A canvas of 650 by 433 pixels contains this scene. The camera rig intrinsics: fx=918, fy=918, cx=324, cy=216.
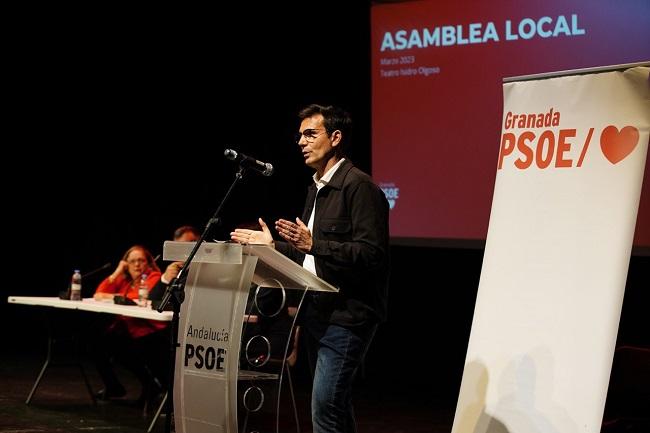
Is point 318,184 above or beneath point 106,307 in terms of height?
above

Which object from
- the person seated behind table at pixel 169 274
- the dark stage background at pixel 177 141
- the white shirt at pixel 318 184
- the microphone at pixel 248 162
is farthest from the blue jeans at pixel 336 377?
the dark stage background at pixel 177 141

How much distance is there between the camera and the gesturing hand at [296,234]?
3207 mm

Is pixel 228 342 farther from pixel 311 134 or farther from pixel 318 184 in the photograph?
pixel 311 134

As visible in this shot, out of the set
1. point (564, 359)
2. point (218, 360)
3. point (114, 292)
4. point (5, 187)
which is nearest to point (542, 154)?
point (564, 359)

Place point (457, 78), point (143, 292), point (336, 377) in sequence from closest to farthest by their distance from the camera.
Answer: point (336, 377) < point (143, 292) < point (457, 78)

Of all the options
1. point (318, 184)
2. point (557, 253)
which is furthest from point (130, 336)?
point (557, 253)

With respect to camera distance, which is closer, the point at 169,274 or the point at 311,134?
the point at 311,134

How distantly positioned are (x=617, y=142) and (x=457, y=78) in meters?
3.78

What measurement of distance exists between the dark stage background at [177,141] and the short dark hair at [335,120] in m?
4.12

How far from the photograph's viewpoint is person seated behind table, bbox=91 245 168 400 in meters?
6.40

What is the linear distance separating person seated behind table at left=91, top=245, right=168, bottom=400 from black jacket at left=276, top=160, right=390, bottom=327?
10.2ft

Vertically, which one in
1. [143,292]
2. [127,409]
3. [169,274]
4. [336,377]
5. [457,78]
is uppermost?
[457,78]

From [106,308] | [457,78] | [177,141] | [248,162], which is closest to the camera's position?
[248,162]

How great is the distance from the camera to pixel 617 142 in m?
3.28
